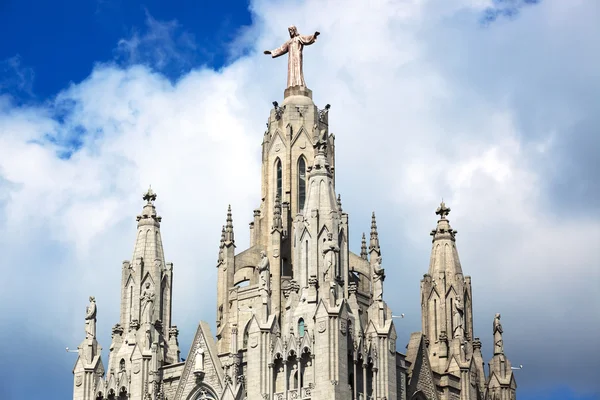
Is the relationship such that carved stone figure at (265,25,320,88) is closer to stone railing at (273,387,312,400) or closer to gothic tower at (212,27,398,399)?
gothic tower at (212,27,398,399)

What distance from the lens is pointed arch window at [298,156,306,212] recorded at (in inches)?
2783

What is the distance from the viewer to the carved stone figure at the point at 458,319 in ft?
229

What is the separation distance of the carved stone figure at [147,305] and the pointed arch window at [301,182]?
7952 mm

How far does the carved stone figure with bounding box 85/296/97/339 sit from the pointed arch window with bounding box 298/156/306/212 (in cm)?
1038

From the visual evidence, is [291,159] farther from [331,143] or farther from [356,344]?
[356,344]

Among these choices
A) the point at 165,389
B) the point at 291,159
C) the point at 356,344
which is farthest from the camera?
the point at 291,159

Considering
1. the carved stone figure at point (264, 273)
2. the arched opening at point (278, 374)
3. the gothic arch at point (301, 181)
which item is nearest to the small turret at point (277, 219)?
the gothic arch at point (301, 181)

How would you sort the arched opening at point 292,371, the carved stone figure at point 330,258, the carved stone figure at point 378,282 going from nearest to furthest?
1. the arched opening at point 292,371
2. the carved stone figure at point 330,258
3. the carved stone figure at point 378,282

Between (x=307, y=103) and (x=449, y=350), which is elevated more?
(x=307, y=103)

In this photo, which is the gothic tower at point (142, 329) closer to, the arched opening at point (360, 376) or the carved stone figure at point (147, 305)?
the carved stone figure at point (147, 305)

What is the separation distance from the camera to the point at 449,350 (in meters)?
69.9

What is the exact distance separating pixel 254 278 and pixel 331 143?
777cm

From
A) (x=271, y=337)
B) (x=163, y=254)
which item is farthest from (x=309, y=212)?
(x=163, y=254)

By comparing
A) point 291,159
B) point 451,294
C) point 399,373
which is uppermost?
point 291,159
